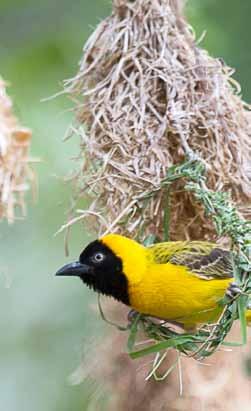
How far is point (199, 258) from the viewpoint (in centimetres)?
229

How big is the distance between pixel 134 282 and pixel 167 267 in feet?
0.25

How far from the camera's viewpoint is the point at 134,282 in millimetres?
2320

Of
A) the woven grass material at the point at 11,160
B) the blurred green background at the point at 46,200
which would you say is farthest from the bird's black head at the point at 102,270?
the blurred green background at the point at 46,200

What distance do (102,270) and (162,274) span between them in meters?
0.13

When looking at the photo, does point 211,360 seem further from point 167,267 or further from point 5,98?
point 5,98

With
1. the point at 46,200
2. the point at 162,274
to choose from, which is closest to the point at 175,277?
the point at 162,274

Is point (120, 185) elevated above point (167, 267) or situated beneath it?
elevated above

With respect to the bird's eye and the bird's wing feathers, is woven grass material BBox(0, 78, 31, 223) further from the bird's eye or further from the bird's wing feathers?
the bird's wing feathers

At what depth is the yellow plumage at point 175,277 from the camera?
7.45 feet

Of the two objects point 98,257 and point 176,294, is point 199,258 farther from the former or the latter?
point 98,257

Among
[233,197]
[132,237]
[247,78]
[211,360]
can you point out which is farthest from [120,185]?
[247,78]

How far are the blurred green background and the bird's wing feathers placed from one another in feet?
2.12

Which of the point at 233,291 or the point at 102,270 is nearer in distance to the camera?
the point at 233,291

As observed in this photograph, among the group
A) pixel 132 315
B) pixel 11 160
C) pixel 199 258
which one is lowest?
pixel 132 315
